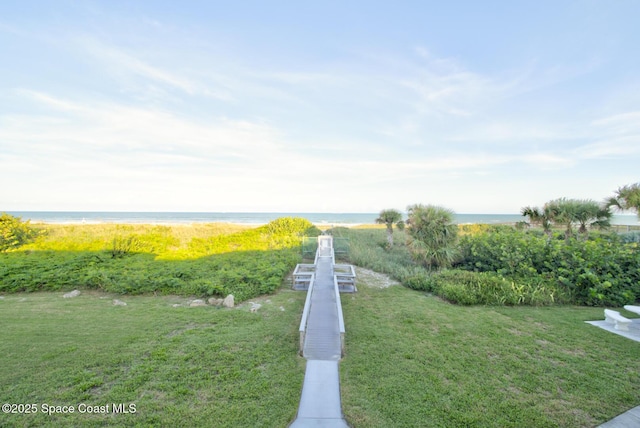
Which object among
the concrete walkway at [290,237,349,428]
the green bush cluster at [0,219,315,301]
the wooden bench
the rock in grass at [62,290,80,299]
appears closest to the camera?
the concrete walkway at [290,237,349,428]

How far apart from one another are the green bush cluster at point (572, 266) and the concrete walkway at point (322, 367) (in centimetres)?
651

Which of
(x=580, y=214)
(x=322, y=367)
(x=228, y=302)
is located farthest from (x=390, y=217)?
(x=322, y=367)

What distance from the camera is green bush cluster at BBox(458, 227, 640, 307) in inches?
287

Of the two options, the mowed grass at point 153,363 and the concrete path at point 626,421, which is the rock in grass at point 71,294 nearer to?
the mowed grass at point 153,363

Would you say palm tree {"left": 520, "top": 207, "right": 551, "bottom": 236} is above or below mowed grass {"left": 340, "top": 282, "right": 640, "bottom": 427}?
above

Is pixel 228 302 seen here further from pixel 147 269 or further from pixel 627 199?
pixel 627 199

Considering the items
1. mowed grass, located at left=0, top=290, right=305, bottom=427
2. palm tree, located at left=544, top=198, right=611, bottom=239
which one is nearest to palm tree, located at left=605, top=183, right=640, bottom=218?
palm tree, located at left=544, top=198, right=611, bottom=239

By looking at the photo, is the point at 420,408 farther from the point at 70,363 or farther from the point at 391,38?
the point at 391,38

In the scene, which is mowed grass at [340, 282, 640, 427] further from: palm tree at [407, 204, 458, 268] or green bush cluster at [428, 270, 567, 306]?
palm tree at [407, 204, 458, 268]

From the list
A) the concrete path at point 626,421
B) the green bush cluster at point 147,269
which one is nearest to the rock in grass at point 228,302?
the green bush cluster at point 147,269

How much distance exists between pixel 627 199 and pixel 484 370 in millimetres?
11110

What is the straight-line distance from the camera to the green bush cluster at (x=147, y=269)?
24.7ft

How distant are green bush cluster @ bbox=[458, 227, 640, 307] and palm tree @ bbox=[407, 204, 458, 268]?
967 mm

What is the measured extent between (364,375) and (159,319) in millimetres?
4679
